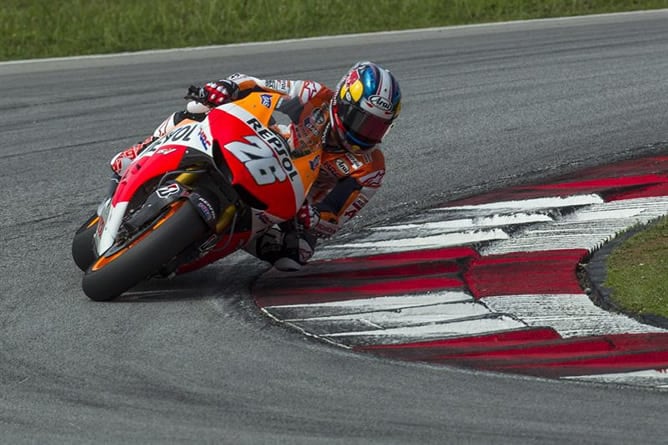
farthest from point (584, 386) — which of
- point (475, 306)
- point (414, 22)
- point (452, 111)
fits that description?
point (414, 22)

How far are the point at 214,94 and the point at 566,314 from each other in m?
2.60

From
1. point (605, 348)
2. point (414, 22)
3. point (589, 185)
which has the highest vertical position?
point (605, 348)

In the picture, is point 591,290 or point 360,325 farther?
point 591,290

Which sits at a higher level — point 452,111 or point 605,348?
point 605,348

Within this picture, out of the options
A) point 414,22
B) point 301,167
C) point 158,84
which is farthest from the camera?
point 414,22

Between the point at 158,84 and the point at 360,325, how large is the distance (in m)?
8.01

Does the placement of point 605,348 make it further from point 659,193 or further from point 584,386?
point 659,193

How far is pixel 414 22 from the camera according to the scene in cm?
1906

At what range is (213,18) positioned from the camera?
18719 millimetres

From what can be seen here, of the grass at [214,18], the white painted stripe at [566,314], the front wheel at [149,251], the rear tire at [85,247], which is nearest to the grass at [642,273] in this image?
the white painted stripe at [566,314]

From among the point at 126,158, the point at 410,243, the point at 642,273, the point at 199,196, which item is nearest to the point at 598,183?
the point at 410,243

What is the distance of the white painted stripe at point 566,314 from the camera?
7.21 meters

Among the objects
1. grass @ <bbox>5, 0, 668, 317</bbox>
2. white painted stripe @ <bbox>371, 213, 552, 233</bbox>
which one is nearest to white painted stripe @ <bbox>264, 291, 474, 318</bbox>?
white painted stripe @ <bbox>371, 213, 552, 233</bbox>

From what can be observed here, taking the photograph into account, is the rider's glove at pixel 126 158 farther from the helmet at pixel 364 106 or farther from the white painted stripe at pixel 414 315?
the white painted stripe at pixel 414 315
